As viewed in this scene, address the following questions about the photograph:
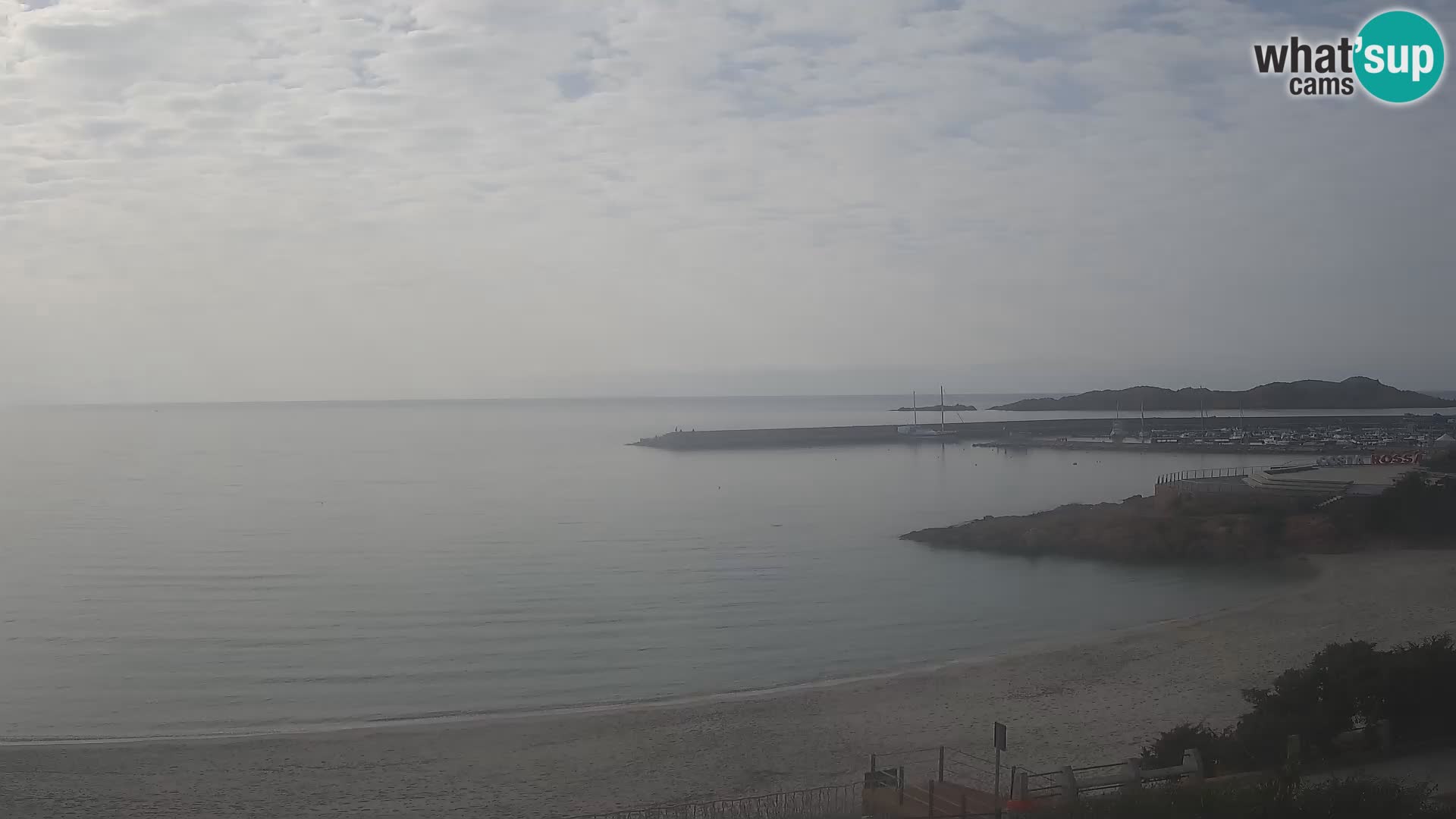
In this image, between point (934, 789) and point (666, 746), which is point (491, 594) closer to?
point (666, 746)

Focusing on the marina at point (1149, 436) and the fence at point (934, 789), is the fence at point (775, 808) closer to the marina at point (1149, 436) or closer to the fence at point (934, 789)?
the fence at point (934, 789)

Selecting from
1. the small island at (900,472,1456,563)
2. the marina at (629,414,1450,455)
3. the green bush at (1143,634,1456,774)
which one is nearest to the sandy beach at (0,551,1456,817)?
the green bush at (1143,634,1456,774)

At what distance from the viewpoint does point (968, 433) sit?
107 meters

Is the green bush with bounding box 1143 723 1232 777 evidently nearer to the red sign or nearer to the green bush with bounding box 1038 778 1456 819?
the green bush with bounding box 1038 778 1456 819

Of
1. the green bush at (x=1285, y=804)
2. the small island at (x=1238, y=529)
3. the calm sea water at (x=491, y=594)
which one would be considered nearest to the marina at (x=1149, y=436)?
the calm sea water at (x=491, y=594)

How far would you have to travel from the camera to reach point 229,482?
62.7 m

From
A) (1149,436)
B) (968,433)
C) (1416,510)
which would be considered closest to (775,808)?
(1416,510)

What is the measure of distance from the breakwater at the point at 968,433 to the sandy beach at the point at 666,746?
74.3 metres

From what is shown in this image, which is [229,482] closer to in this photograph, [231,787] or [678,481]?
[678,481]

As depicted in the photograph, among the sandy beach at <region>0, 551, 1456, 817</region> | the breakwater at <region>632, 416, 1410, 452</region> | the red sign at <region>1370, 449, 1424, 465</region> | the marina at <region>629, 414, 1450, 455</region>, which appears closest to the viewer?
the sandy beach at <region>0, 551, 1456, 817</region>

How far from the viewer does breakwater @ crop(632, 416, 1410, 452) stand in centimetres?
9644

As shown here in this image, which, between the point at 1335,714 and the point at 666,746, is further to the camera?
the point at 666,746

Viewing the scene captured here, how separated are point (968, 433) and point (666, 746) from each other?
96.1 metres

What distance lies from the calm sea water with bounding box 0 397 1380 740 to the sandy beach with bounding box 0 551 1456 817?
62.9 inches
